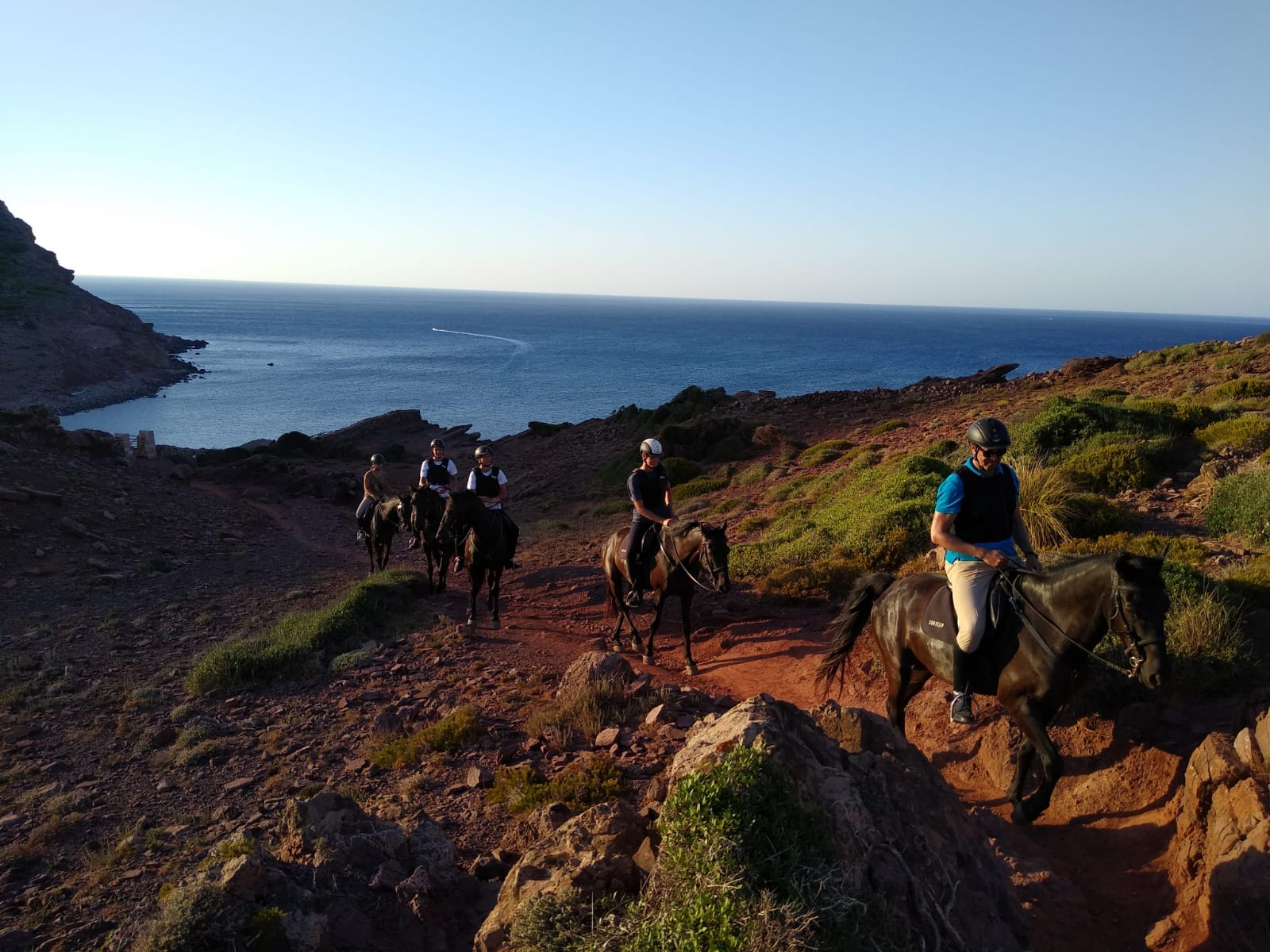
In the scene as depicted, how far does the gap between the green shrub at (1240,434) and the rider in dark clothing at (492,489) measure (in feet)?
44.0

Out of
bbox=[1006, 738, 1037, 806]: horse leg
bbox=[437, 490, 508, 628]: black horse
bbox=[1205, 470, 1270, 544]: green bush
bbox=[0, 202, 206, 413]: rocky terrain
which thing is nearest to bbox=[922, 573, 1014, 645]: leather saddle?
bbox=[1006, 738, 1037, 806]: horse leg

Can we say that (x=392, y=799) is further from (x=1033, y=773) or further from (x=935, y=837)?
(x=1033, y=773)

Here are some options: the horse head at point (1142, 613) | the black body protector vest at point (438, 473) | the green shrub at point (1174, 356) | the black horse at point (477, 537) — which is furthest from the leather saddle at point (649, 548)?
the green shrub at point (1174, 356)

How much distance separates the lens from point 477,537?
12.7 m

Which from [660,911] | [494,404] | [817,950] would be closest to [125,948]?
[660,911]

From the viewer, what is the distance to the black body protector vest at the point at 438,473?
15.6 m

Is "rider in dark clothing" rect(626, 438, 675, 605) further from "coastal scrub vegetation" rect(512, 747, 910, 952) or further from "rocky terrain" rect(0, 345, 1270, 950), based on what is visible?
"coastal scrub vegetation" rect(512, 747, 910, 952)

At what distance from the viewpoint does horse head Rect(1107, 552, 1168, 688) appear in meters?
5.03

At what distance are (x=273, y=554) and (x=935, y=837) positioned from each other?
70.0ft

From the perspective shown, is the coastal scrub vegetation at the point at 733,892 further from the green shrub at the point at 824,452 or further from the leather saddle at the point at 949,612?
the green shrub at the point at 824,452

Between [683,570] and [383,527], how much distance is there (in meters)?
10.2

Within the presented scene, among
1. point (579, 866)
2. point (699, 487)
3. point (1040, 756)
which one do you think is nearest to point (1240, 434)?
point (1040, 756)

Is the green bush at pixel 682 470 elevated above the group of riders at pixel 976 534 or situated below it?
below

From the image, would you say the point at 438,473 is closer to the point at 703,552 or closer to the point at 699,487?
the point at 703,552
